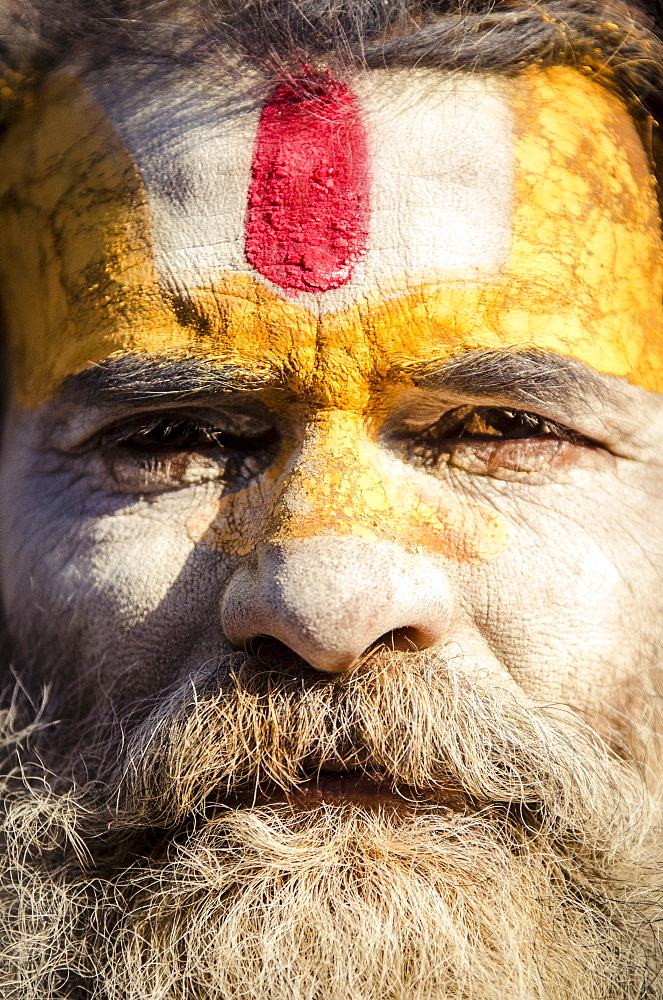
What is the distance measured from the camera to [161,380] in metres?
1.52

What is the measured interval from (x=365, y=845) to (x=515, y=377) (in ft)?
2.55

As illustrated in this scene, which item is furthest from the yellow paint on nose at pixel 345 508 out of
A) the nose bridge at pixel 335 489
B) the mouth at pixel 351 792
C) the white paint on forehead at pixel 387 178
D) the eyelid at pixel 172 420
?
the mouth at pixel 351 792

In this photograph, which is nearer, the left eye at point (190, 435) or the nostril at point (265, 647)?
the nostril at point (265, 647)

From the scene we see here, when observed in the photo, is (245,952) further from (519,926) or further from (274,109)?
(274,109)

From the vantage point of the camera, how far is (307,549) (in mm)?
1330

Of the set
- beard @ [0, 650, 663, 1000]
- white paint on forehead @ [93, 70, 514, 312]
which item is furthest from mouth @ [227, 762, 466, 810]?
white paint on forehead @ [93, 70, 514, 312]

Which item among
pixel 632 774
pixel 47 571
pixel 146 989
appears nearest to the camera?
pixel 146 989

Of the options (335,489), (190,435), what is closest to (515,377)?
(335,489)

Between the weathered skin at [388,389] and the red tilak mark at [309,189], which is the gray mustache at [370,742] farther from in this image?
the red tilak mark at [309,189]

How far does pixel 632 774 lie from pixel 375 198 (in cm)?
109

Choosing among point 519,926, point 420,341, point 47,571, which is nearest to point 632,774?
point 519,926

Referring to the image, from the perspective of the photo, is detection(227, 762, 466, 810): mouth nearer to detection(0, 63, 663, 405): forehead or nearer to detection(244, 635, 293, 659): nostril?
detection(244, 635, 293, 659): nostril

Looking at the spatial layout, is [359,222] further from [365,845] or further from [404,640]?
[365,845]

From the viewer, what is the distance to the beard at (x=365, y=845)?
133 centimetres
